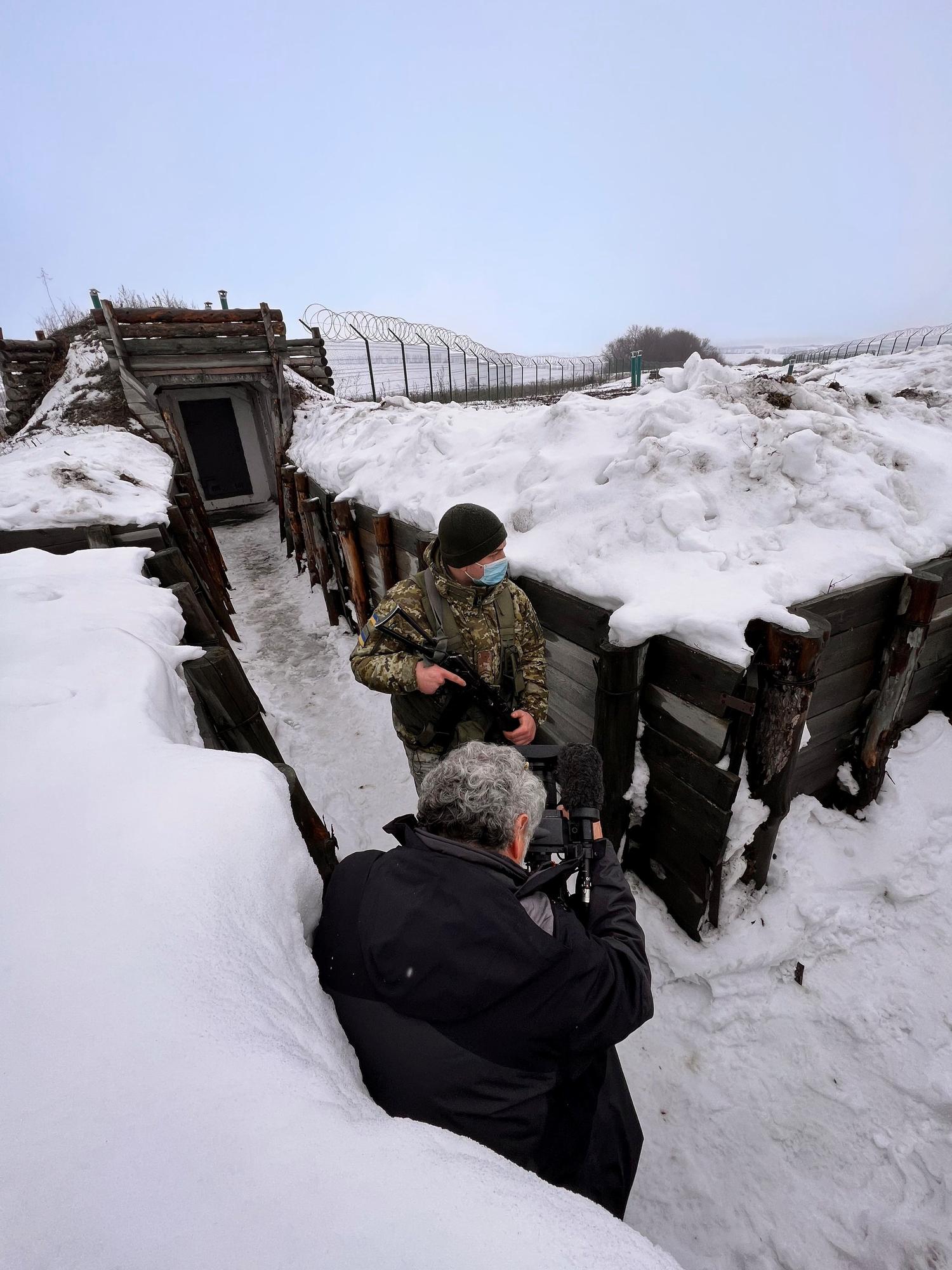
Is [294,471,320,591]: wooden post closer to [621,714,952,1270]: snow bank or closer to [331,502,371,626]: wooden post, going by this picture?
[331,502,371,626]: wooden post

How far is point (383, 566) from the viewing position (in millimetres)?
5496

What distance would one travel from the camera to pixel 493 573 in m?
2.77

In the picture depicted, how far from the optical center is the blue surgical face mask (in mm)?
2744

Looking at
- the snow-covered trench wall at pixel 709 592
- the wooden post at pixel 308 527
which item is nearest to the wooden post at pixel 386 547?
the snow-covered trench wall at pixel 709 592

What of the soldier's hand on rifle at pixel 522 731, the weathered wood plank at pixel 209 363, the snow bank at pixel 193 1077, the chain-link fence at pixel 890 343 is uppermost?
→ the weathered wood plank at pixel 209 363

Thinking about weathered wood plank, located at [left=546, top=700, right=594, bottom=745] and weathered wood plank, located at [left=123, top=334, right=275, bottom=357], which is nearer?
weathered wood plank, located at [left=546, top=700, right=594, bottom=745]

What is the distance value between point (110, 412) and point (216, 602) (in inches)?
341

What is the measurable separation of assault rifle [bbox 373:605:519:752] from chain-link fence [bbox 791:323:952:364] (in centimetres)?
1294

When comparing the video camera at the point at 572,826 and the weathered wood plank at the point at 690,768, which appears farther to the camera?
the weathered wood plank at the point at 690,768

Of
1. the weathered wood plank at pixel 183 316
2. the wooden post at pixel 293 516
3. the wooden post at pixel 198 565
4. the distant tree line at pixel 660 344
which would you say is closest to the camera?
the wooden post at pixel 198 565

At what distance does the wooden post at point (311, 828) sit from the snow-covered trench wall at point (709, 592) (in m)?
1.54

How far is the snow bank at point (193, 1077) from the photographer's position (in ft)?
2.24

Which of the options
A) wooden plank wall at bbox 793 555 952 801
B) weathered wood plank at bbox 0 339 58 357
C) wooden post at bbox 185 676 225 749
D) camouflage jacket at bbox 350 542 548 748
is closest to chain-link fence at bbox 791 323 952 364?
wooden plank wall at bbox 793 555 952 801

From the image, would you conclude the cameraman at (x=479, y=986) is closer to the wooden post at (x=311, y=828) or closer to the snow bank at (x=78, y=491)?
the wooden post at (x=311, y=828)
